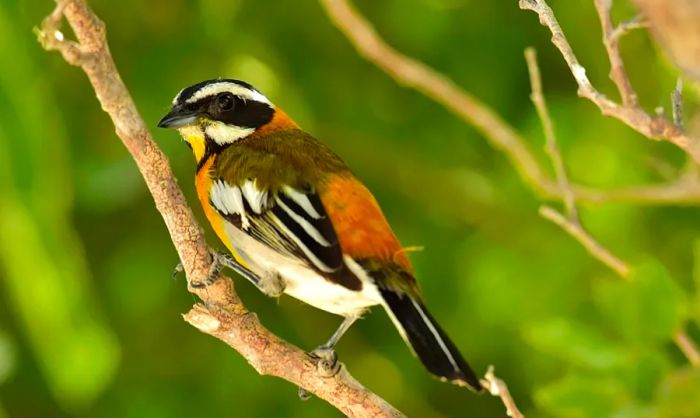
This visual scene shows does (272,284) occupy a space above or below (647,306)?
below

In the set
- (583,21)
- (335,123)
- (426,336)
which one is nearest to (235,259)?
(426,336)

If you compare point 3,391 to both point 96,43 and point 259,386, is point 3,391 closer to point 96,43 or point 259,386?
point 259,386

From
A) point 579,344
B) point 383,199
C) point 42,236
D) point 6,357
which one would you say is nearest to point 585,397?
point 579,344

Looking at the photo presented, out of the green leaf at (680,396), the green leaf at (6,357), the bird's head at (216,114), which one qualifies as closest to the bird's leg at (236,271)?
the bird's head at (216,114)

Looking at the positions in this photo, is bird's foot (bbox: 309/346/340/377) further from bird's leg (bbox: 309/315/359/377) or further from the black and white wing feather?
the black and white wing feather

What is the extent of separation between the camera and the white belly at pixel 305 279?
9.32ft

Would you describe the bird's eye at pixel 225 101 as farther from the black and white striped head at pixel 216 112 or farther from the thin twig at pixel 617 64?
the thin twig at pixel 617 64

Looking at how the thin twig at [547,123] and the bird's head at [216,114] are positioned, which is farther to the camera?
the bird's head at [216,114]

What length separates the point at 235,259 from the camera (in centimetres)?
299

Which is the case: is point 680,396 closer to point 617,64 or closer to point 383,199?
point 617,64

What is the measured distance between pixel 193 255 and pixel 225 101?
841 mm

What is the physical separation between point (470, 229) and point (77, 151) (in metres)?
→ 1.45

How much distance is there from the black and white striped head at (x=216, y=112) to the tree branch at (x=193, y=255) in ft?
2.05

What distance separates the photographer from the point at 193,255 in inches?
100
